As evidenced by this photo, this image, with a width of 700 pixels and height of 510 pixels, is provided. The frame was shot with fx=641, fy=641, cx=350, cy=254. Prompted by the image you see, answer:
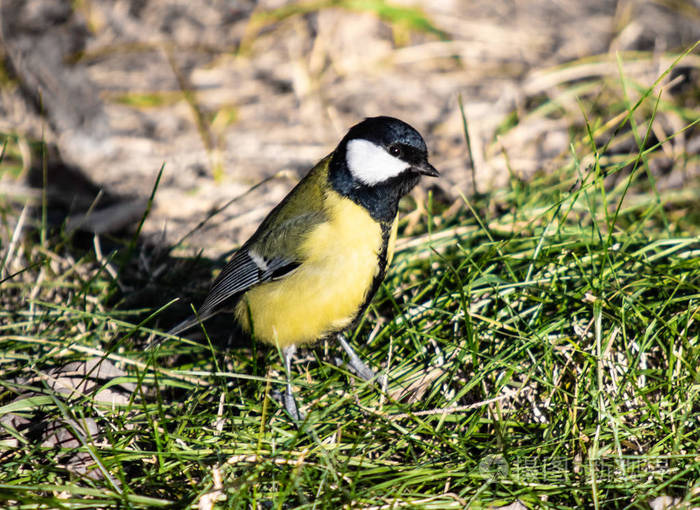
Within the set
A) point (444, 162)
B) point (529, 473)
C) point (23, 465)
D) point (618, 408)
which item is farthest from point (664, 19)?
point (23, 465)

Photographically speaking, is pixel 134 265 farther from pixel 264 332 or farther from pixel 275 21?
pixel 275 21

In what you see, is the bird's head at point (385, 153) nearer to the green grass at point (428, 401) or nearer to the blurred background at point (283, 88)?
the green grass at point (428, 401)

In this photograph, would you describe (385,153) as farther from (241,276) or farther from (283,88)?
(283,88)

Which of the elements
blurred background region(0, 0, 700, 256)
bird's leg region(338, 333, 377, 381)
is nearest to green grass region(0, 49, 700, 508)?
bird's leg region(338, 333, 377, 381)

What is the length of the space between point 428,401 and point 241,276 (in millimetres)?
980

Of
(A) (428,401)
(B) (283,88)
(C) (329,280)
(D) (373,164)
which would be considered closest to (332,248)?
(C) (329,280)

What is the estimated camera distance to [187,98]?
15.5 ft

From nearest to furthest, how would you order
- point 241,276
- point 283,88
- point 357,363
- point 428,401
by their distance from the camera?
1. point 428,401
2. point 357,363
3. point 241,276
4. point 283,88

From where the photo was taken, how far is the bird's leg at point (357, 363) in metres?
2.58

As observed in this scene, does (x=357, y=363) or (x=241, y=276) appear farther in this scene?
(x=241, y=276)

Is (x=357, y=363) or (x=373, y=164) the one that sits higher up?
(x=373, y=164)

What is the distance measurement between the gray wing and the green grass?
0.67ft

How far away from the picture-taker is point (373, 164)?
8.73 ft

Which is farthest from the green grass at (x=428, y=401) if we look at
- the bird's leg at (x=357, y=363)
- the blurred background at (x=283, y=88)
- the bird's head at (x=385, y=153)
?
the blurred background at (x=283, y=88)
